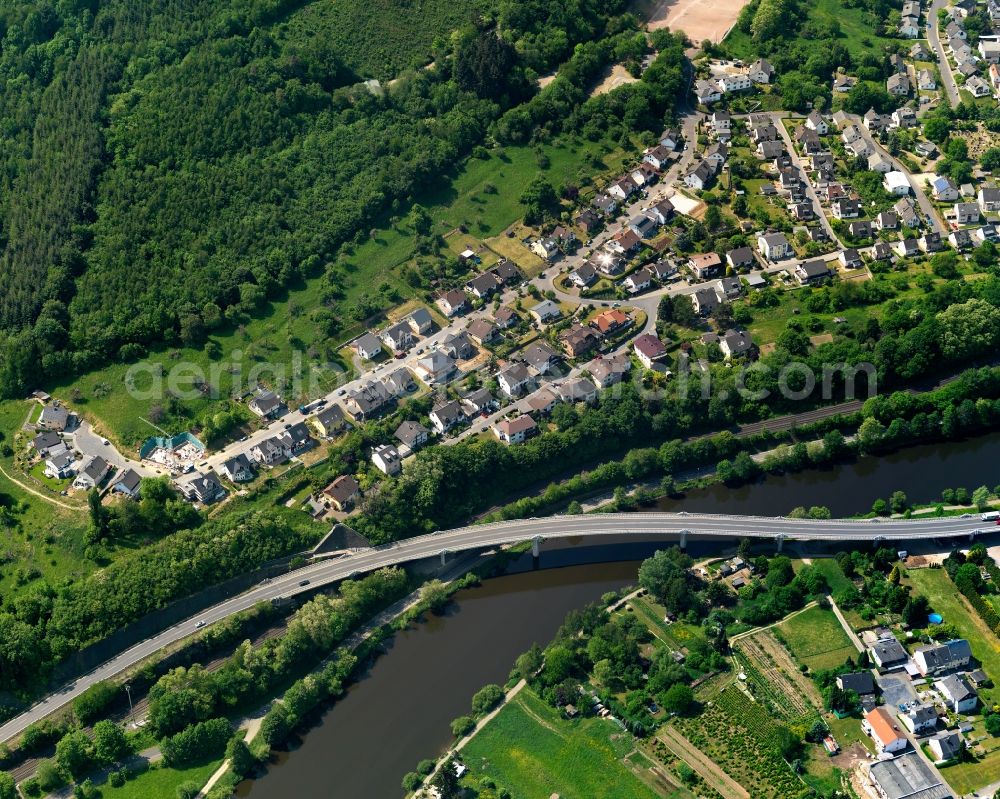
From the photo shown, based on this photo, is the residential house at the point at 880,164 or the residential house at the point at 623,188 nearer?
the residential house at the point at 623,188

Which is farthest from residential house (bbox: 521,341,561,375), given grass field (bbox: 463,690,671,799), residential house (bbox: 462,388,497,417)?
grass field (bbox: 463,690,671,799)

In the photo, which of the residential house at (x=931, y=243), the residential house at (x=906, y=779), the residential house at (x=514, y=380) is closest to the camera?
the residential house at (x=906, y=779)

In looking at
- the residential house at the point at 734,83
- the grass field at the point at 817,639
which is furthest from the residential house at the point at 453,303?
the grass field at the point at 817,639

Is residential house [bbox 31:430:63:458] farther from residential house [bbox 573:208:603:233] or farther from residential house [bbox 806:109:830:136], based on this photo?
residential house [bbox 806:109:830:136]

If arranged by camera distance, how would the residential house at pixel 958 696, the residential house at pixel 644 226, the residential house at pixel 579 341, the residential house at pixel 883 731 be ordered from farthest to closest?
the residential house at pixel 644 226 < the residential house at pixel 579 341 < the residential house at pixel 958 696 < the residential house at pixel 883 731

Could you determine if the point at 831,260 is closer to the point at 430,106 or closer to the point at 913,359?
the point at 913,359

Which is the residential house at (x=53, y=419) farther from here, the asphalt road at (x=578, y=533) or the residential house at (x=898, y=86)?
the residential house at (x=898, y=86)

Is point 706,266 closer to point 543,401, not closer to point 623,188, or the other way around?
point 623,188
